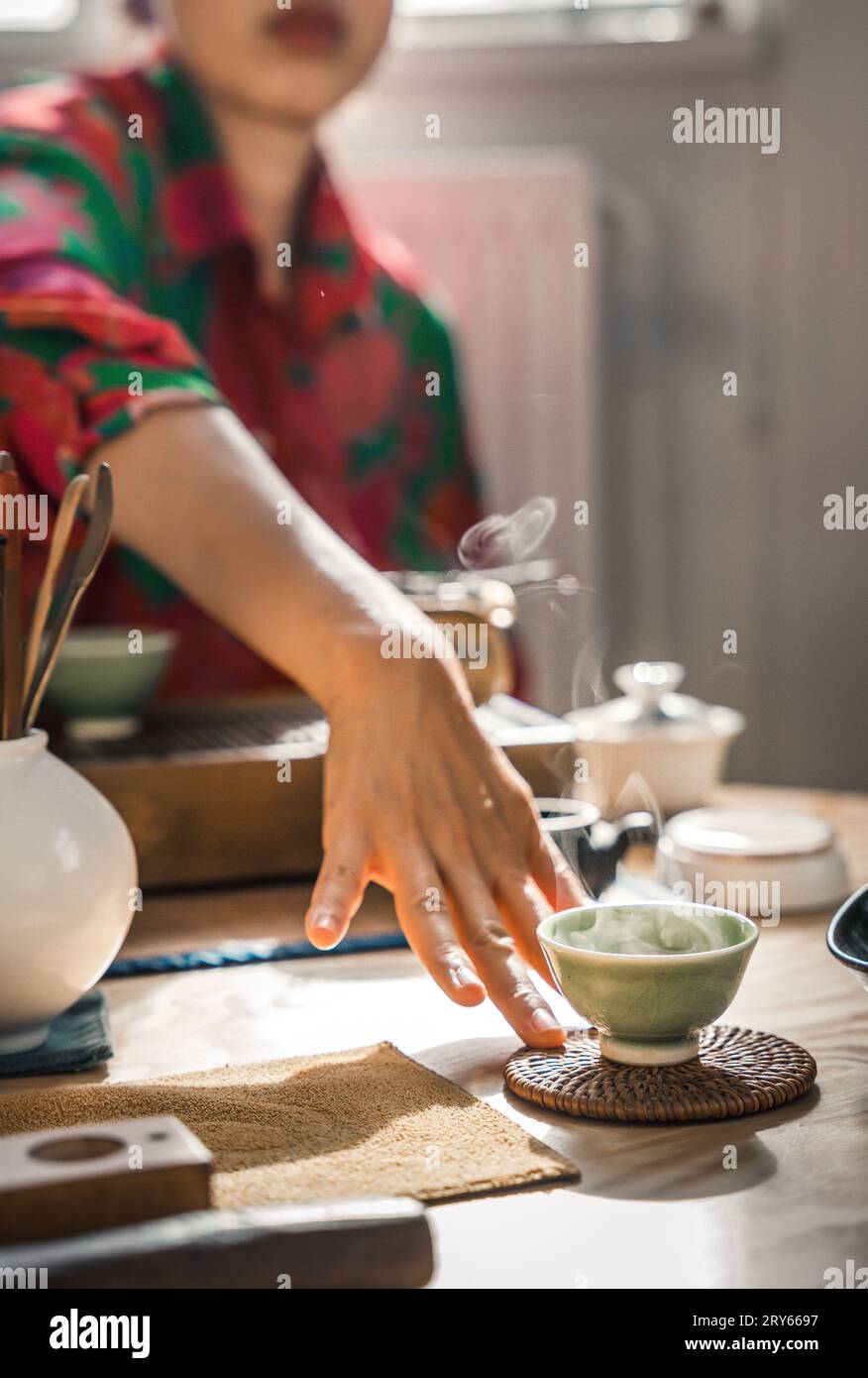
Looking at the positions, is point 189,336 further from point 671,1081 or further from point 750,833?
point 671,1081

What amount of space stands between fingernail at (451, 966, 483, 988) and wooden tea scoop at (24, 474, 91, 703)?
0.87 ft

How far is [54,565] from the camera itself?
796 mm

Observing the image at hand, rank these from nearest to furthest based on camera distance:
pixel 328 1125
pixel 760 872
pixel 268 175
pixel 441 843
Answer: pixel 328 1125 < pixel 441 843 < pixel 760 872 < pixel 268 175

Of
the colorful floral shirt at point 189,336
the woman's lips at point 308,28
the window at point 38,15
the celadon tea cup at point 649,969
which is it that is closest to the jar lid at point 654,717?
the colorful floral shirt at point 189,336

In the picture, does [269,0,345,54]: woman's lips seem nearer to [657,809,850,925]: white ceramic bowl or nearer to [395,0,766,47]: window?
[395,0,766,47]: window

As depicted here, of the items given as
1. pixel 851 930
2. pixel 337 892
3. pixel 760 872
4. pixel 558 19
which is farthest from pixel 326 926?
pixel 558 19

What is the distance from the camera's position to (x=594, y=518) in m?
2.50

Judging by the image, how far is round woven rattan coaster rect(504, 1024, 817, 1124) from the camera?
2.22ft

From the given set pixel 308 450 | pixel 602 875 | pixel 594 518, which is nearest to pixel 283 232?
pixel 308 450

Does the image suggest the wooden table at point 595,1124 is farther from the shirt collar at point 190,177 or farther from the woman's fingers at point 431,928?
the shirt collar at point 190,177

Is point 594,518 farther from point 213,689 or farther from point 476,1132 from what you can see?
point 476,1132

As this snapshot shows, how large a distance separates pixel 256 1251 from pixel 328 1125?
17cm

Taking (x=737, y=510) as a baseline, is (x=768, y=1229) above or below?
below
